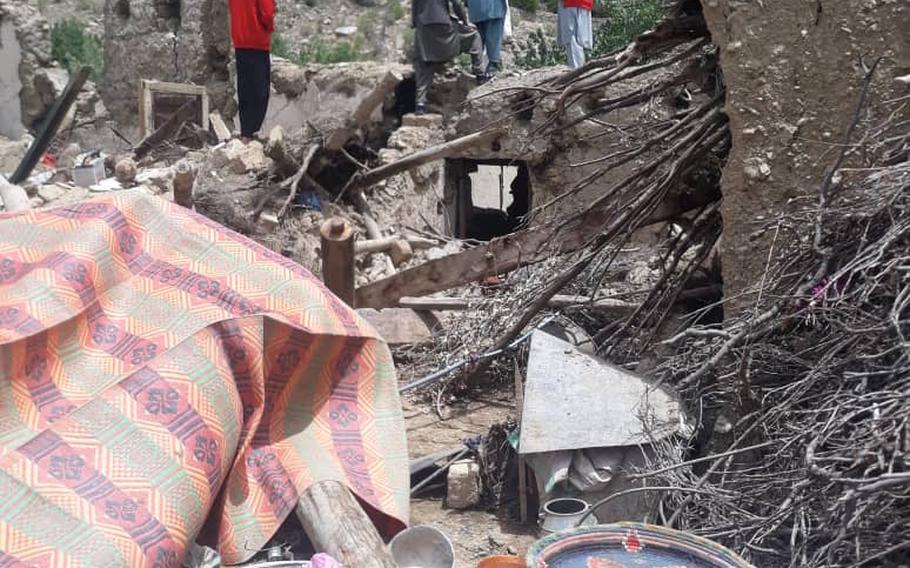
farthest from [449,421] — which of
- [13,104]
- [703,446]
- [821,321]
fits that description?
[13,104]

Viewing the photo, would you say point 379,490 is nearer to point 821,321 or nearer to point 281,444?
point 281,444

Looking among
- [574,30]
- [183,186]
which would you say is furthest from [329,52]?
[183,186]

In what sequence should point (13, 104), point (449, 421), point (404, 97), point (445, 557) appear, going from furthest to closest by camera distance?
point (13, 104) < point (404, 97) < point (449, 421) < point (445, 557)

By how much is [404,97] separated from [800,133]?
7.09m

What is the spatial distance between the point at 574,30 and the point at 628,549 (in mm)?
8487

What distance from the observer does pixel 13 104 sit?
13.8m

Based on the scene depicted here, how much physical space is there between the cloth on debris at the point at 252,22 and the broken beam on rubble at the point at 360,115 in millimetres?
2025

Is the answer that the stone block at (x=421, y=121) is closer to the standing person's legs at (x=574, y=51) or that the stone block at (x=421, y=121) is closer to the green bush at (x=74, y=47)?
the standing person's legs at (x=574, y=51)

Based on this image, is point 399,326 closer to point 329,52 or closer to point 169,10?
point 169,10

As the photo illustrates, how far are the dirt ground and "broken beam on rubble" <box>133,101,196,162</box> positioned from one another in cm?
532

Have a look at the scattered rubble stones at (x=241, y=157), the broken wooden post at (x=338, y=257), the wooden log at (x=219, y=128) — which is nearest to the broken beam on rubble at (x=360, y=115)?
the scattered rubble stones at (x=241, y=157)

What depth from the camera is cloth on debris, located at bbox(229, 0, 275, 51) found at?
8.67 metres

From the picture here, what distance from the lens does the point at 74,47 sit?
20.6 meters

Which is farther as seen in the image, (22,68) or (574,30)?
(22,68)
